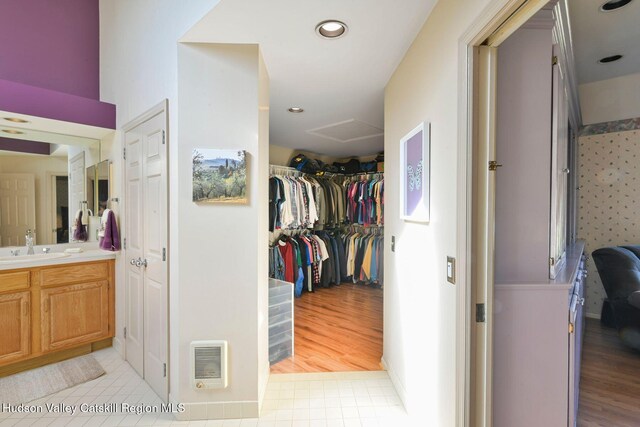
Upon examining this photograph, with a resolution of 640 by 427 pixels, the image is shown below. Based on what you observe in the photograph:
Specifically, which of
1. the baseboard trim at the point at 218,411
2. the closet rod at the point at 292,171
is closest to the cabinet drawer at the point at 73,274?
the baseboard trim at the point at 218,411

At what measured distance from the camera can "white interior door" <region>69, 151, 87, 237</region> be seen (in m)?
2.79

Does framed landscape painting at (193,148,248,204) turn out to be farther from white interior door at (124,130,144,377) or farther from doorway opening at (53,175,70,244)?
doorway opening at (53,175,70,244)

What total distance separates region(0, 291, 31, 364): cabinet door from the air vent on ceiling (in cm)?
303

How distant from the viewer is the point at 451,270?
1.25 m

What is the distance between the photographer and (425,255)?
1.55 meters

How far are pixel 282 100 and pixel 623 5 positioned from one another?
2.52 m

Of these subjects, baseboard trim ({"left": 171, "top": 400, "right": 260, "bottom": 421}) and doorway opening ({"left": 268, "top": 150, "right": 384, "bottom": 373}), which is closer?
baseboard trim ({"left": 171, "top": 400, "right": 260, "bottom": 421})

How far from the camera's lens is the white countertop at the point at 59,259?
216 centimetres

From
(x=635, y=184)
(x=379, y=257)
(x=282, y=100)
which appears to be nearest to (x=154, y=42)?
(x=282, y=100)

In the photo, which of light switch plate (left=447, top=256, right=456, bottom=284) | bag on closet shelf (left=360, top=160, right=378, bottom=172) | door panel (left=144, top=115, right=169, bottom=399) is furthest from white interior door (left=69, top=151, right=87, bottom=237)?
bag on closet shelf (left=360, top=160, right=378, bottom=172)

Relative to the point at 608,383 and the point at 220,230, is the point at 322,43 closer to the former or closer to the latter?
the point at 220,230

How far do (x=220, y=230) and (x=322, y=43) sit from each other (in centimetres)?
125

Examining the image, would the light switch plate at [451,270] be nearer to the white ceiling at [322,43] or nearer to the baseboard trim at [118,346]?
the white ceiling at [322,43]

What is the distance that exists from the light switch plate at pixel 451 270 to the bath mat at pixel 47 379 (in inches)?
103
